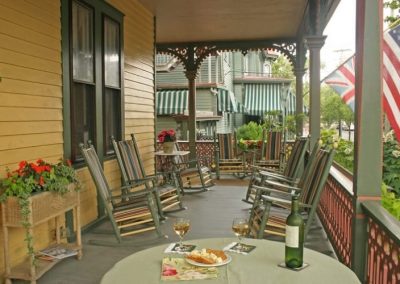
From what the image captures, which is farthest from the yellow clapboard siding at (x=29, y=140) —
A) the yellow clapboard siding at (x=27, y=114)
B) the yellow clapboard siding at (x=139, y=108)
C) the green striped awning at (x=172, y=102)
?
the green striped awning at (x=172, y=102)

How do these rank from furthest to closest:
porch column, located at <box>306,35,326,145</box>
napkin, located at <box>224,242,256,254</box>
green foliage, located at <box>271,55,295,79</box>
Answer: green foliage, located at <box>271,55,295,79</box>
porch column, located at <box>306,35,326,145</box>
napkin, located at <box>224,242,256,254</box>

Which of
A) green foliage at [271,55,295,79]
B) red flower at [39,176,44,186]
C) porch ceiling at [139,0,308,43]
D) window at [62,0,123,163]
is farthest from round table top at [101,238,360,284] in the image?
green foliage at [271,55,295,79]

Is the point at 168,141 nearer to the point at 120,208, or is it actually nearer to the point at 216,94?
the point at 120,208

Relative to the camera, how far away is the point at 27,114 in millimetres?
3824

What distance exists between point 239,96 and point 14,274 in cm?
1735

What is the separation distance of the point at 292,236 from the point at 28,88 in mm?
2839

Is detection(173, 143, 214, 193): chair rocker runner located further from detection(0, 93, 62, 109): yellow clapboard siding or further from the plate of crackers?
the plate of crackers

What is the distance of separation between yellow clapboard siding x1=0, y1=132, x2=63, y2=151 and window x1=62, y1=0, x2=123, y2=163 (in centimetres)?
21

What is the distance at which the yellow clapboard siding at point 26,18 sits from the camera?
139 inches

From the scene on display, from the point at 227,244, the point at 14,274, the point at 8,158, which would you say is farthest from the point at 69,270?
the point at 227,244

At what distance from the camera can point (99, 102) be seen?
17.6 ft

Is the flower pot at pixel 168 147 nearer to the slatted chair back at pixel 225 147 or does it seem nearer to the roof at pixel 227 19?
the roof at pixel 227 19

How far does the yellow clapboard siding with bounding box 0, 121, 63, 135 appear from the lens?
352cm

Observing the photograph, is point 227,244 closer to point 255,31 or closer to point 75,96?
point 75,96
